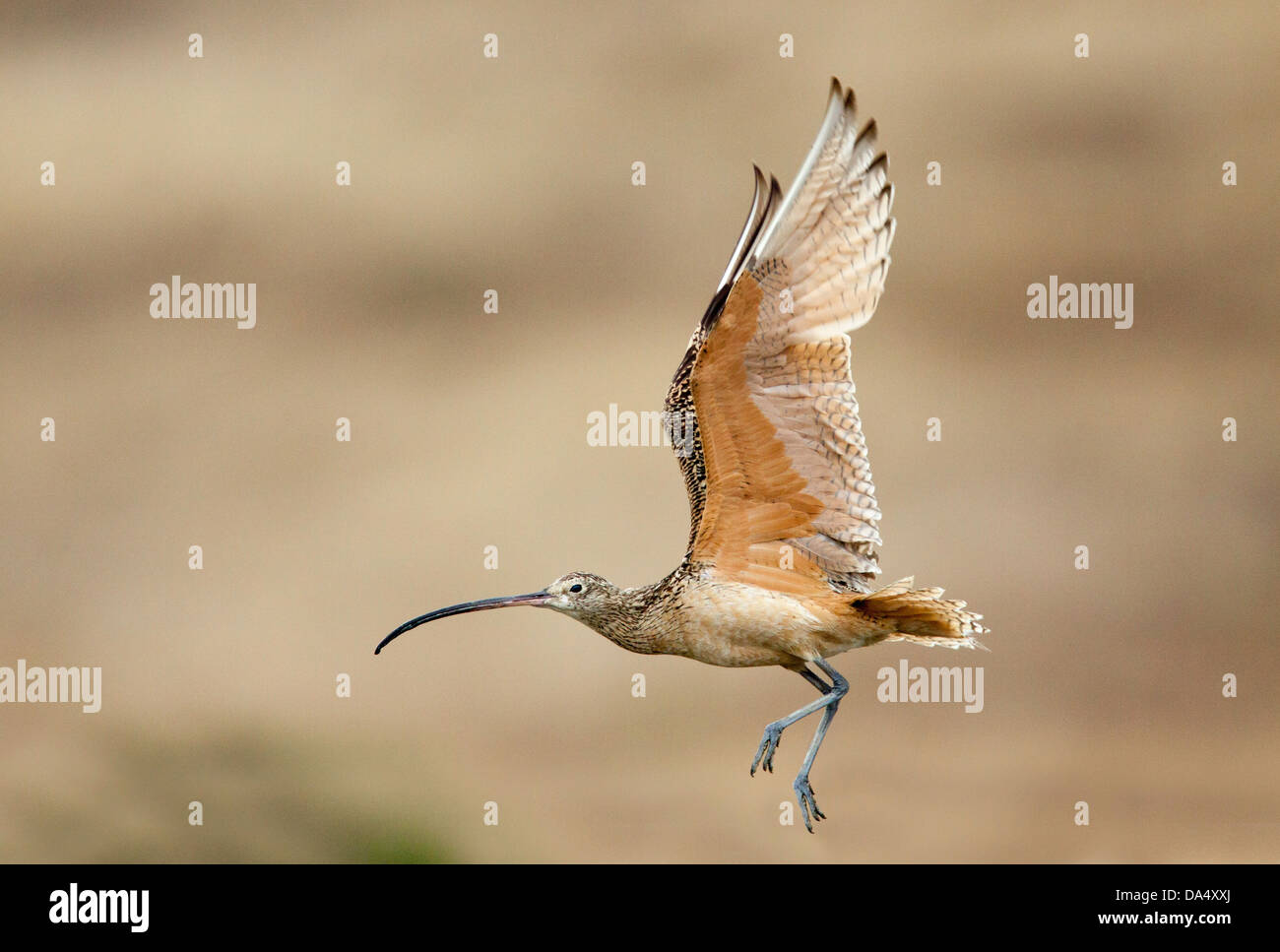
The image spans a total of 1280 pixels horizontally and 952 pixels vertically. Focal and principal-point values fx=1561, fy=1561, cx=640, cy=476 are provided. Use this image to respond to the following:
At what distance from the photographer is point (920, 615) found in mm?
5797

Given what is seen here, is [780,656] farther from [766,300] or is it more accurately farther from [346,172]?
[346,172]

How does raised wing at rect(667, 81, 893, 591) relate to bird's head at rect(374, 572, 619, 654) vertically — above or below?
above

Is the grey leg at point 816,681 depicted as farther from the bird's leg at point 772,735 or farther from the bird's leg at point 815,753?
the bird's leg at point 772,735

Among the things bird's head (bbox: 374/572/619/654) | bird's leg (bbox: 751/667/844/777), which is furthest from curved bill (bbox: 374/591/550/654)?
bird's leg (bbox: 751/667/844/777)

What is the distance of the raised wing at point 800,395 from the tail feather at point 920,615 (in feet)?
0.71

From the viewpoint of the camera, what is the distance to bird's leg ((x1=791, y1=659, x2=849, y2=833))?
17.1 feet

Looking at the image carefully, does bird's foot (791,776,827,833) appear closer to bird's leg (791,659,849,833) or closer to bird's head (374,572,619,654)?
bird's leg (791,659,849,833)

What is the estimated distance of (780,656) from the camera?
5.80 m

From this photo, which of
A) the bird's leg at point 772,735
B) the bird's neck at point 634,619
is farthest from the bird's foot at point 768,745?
the bird's neck at point 634,619

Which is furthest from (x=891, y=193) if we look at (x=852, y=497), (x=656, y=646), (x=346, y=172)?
(x=346, y=172)

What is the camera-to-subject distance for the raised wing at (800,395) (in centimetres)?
579

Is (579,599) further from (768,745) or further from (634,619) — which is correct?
(768,745)

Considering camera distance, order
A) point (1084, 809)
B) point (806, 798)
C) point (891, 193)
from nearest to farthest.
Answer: point (806, 798), point (891, 193), point (1084, 809)

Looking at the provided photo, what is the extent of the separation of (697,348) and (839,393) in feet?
1.86
